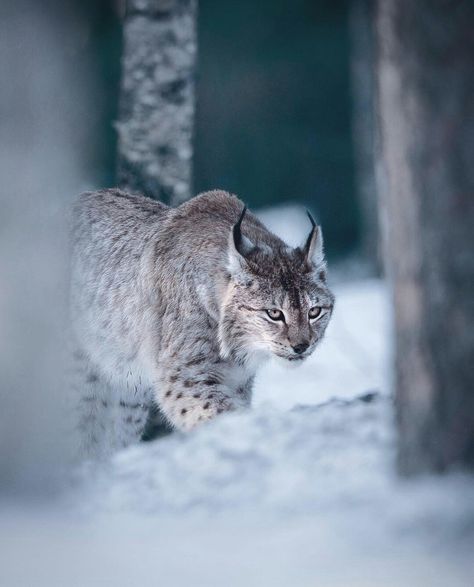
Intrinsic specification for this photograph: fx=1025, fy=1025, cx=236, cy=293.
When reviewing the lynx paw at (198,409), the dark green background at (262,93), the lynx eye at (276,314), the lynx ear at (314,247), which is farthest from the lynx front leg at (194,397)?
the dark green background at (262,93)

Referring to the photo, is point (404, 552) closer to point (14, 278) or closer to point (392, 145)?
point (392, 145)

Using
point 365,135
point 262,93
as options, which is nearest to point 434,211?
point 365,135

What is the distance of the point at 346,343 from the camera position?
26.2 feet

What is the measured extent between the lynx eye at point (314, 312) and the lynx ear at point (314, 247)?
0.24m

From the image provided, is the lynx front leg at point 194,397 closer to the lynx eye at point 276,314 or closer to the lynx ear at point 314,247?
the lynx eye at point 276,314

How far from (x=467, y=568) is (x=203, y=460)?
4.33 ft

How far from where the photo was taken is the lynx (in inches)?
197

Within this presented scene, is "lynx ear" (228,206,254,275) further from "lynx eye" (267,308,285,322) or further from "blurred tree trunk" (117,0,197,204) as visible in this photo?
"blurred tree trunk" (117,0,197,204)

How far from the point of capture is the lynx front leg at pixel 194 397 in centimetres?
504

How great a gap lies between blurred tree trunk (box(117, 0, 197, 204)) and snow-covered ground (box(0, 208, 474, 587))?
9.18 feet

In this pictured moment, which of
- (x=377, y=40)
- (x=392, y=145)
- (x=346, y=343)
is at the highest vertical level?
(x=377, y=40)

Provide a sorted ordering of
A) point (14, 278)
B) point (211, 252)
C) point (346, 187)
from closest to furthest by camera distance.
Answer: point (211, 252) → point (14, 278) → point (346, 187)

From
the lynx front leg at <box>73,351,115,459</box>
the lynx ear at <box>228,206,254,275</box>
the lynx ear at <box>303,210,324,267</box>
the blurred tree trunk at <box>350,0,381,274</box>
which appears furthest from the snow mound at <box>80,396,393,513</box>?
the blurred tree trunk at <box>350,0,381,274</box>

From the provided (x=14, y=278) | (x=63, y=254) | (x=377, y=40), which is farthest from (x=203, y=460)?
(x=63, y=254)
